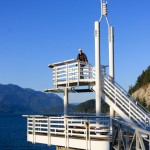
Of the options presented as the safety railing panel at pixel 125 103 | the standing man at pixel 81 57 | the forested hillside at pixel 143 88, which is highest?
the forested hillside at pixel 143 88

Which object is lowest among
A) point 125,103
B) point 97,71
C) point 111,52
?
point 125,103

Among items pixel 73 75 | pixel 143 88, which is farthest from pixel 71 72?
pixel 143 88

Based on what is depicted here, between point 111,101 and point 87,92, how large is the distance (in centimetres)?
318

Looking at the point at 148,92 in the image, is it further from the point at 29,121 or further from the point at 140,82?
the point at 29,121

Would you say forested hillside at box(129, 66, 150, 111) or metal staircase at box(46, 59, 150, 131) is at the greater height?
forested hillside at box(129, 66, 150, 111)

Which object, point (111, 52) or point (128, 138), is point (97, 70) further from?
point (128, 138)

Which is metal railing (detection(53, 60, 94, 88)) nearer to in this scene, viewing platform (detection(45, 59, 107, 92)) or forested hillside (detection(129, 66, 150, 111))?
viewing platform (detection(45, 59, 107, 92))

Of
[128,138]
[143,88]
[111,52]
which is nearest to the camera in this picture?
[128,138]

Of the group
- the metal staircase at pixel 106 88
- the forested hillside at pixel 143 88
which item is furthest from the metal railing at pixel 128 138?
the forested hillside at pixel 143 88

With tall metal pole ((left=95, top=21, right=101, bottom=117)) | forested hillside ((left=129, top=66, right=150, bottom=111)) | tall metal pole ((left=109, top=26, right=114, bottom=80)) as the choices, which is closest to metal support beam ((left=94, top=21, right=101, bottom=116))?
tall metal pole ((left=95, top=21, right=101, bottom=117))

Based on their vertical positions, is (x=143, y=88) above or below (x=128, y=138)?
above

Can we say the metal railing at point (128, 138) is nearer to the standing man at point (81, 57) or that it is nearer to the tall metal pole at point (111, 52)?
the tall metal pole at point (111, 52)

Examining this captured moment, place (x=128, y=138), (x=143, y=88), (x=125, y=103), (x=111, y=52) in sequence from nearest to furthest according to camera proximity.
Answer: (x=128, y=138), (x=125, y=103), (x=111, y=52), (x=143, y=88)

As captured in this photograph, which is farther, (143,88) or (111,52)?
(143,88)
